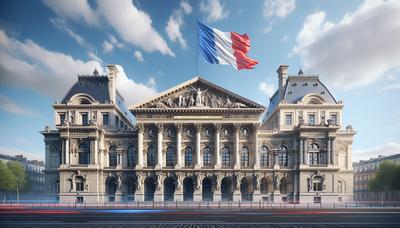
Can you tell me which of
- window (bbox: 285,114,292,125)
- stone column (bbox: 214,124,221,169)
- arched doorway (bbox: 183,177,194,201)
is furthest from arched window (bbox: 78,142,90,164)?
window (bbox: 285,114,292,125)

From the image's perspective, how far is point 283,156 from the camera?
196 ft

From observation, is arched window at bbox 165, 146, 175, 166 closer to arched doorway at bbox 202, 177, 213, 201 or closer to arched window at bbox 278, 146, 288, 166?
arched doorway at bbox 202, 177, 213, 201

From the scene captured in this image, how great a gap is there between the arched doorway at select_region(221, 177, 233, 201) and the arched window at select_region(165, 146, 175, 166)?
11349mm

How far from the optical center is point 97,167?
56500 mm

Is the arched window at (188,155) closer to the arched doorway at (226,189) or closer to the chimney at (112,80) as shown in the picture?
the arched doorway at (226,189)

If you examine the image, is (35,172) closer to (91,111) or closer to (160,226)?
(91,111)

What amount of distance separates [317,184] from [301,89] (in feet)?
71.3

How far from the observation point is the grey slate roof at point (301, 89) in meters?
64.7

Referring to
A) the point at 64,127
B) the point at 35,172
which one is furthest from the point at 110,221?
the point at 35,172

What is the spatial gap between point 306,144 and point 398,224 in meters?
30.6

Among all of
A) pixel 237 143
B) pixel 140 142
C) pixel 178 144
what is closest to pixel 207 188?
Answer: pixel 178 144

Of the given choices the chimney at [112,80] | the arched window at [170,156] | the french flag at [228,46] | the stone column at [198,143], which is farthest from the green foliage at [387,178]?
the chimney at [112,80]

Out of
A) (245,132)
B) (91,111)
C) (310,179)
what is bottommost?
(310,179)

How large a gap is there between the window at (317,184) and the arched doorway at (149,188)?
3268 centimetres
